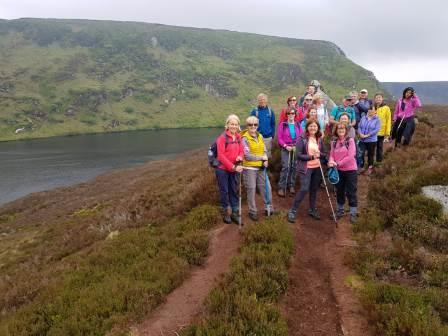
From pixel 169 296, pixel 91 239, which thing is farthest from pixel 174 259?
pixel 91 239

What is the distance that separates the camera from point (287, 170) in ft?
39.4

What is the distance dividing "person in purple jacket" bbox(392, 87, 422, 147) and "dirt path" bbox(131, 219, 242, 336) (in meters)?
9.22

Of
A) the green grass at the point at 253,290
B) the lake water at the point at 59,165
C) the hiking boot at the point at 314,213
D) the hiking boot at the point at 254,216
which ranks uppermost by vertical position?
the hiking boot at the point at 254,216

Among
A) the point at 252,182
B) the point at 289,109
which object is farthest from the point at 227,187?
the point at 289,109

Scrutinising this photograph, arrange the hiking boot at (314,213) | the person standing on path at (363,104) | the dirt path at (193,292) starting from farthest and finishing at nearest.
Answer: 1. the person standing on path at (363,104)
2. the hiking boot at (314,213)
3. the dirt path at (193,292)

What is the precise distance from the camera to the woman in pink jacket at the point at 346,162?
1006 centimetres

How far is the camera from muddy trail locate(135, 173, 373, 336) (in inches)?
238

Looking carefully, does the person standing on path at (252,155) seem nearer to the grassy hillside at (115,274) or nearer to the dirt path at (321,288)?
the grassy hillside at (115,274)

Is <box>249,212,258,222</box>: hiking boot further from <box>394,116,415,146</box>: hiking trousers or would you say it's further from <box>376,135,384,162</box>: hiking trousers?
<box>394,116,415,146</box>: hiking trousers

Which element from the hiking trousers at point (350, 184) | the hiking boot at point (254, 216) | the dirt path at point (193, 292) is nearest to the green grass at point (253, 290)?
the dirt path at point (193, 292)

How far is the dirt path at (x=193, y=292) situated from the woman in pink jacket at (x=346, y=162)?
137 inches

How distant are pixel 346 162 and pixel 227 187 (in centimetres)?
354

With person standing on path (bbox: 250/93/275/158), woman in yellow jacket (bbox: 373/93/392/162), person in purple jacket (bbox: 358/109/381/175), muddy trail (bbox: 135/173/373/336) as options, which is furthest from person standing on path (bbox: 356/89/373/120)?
muddy trail (bbox: 135/173/373/336)

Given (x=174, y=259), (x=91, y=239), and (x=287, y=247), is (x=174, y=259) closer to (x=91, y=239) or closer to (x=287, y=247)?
(x=287, y=247)
